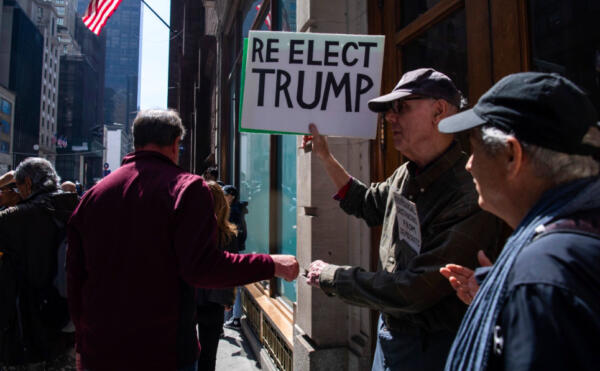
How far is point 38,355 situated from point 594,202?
3524mm

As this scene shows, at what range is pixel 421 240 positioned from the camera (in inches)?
64.9

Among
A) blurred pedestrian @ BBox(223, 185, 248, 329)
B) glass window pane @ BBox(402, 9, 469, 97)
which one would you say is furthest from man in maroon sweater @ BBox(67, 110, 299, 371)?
blurred pedestrian @ BBox(223, 185, 248, 329)

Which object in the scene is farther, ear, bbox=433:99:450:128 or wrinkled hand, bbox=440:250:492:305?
ear, bbox=433:99:450:128

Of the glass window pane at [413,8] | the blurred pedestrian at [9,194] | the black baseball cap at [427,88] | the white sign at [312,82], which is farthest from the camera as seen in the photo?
the blurred pedestrian at [9,194]

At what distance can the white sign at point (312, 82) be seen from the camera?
223 centimetres

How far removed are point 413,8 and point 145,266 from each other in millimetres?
2366

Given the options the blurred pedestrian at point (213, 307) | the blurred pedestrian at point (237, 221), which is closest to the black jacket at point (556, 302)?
the blurred pedestrian at point (213, 307)

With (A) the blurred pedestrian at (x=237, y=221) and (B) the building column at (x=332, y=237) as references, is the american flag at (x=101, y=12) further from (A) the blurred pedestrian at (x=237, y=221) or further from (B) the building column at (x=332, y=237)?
(B) the building column at (x=332, y=237)

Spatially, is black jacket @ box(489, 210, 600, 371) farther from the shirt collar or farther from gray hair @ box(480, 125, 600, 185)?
the shirt collar

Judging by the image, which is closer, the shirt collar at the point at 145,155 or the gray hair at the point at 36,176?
the shirt collar at the point at 145,155

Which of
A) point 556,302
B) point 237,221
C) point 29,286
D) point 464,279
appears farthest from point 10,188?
point 556,302

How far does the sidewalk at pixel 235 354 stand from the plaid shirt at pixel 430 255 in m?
3.60

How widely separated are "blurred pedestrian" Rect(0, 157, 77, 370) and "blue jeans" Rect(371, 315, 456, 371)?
250cm

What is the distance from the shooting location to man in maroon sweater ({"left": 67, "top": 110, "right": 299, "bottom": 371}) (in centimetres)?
185
